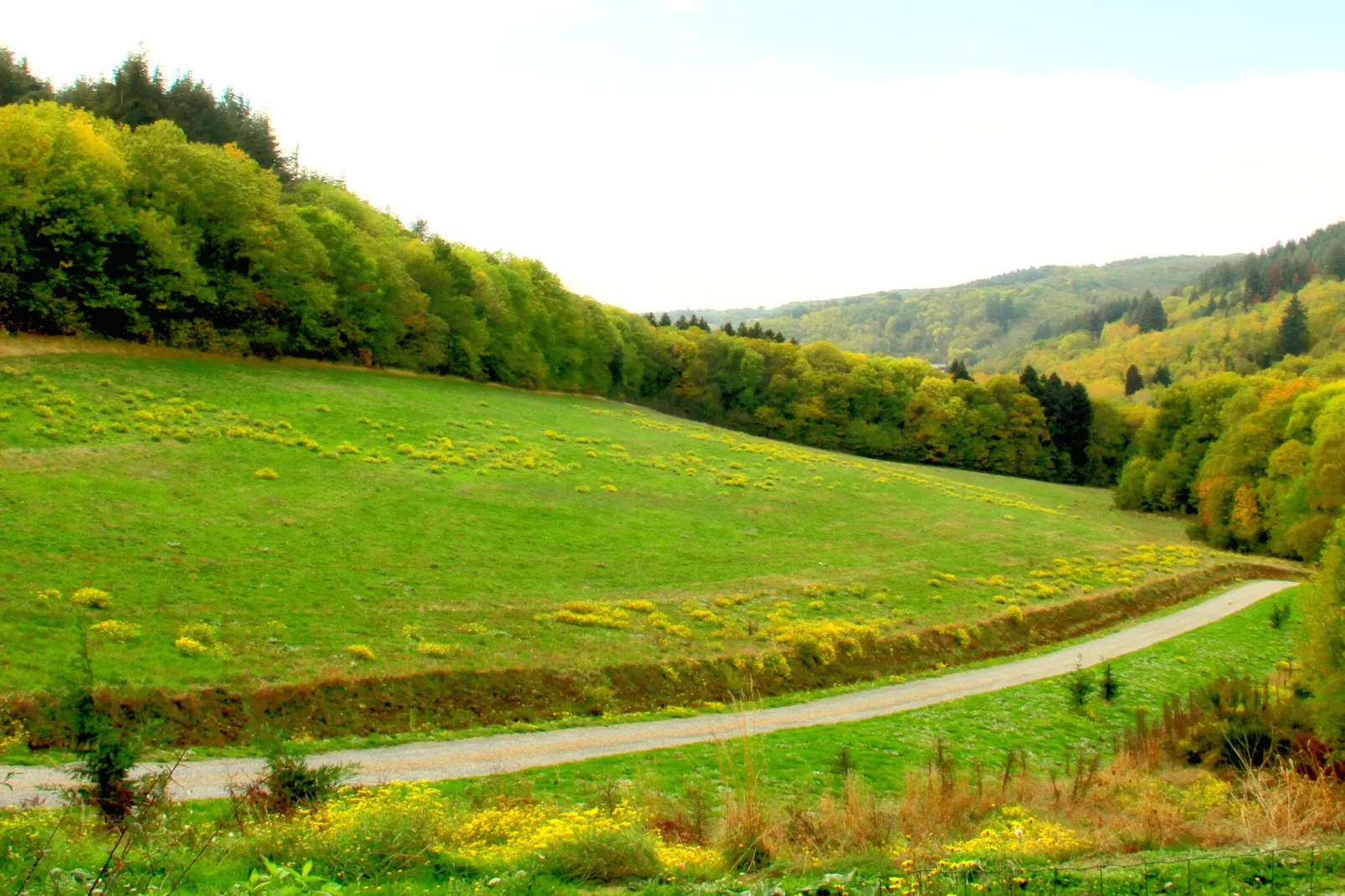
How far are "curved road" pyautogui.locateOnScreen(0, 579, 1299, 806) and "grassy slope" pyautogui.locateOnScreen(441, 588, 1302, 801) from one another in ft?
2.84

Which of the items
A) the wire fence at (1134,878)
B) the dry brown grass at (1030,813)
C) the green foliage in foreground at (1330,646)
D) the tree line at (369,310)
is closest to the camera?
the wire fence at (1134,878)

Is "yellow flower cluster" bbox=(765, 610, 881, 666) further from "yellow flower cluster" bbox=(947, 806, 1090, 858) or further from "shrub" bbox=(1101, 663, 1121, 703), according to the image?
"yellow flower cluster" bbox=(947, 806, 1090, 858)

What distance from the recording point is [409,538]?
3428 centimetres

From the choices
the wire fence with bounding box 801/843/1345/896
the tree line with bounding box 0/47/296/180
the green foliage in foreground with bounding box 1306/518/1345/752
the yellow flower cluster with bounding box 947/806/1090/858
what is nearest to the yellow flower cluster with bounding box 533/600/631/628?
the yellow flower cluster with bounding box 947/806/1090/858

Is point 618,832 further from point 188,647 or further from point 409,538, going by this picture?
point 409,538

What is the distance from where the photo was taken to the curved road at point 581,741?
1523 centimetres

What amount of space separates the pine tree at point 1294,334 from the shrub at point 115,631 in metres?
206

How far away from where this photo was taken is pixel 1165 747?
19.9 m

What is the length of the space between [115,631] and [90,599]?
2.05 metres

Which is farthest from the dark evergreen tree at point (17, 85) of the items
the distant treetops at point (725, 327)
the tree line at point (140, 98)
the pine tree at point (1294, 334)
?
the pine tree at point (1294, 334)

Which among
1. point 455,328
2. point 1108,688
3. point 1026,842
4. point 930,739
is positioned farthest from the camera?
point 455,328

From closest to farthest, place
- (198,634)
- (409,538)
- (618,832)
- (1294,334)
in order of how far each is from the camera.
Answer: (618,832) → (198,634) → (409,538) → (1294,334)

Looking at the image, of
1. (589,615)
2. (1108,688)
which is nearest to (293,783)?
(589,615)

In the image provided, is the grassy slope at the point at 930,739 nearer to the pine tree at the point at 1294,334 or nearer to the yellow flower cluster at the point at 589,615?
the yellow flower cluster at the point at 589,615
